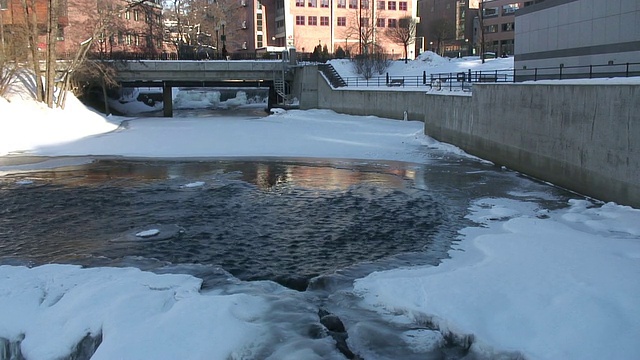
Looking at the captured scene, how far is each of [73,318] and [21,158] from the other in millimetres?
23066

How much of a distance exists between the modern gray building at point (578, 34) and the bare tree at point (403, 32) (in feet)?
184

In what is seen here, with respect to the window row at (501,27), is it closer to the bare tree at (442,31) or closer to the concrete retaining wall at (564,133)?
the bare tree at (442,31)

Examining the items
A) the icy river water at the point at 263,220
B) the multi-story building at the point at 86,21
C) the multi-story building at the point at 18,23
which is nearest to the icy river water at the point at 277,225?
the icy river water at the point at 263,220

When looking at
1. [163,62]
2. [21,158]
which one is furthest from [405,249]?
[163,62]

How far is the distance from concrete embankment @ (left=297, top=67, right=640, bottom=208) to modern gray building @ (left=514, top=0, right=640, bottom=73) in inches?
246

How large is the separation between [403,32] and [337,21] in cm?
1156

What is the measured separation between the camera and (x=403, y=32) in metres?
94.6

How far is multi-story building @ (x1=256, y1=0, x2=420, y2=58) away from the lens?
317ft

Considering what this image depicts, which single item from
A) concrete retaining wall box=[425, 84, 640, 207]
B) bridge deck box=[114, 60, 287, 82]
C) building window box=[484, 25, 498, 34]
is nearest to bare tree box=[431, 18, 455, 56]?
building window box=[484, 25, 498, 34]

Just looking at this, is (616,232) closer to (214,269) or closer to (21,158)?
(214,269)

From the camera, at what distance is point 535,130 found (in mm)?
22047

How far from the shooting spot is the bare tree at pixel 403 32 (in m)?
94.2

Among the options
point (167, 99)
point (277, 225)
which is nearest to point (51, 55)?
point (167, 99)

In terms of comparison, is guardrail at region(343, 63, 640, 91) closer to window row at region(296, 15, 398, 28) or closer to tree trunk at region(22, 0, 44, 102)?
tree trunk at region(22, 0, 44, 102)
